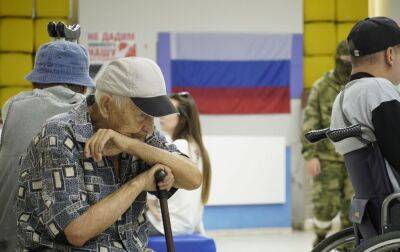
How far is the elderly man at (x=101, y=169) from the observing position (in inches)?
86.9

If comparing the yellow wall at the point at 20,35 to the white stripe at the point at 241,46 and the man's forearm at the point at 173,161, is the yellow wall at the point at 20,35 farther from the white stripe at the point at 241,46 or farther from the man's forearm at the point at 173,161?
the man's forearm at the point at 173,161

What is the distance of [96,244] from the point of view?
2.29m

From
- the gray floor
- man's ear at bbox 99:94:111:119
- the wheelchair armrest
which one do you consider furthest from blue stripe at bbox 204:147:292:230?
man's ear at bbox 99:94:111:119

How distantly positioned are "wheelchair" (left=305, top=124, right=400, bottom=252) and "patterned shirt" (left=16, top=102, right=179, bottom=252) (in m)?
0.79

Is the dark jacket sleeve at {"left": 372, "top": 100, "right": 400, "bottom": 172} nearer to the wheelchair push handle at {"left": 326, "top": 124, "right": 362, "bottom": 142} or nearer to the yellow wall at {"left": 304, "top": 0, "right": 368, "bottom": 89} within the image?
the wheelchair push handle at {"left": 326, "top": 124, "right": 362, "bottom": 142}

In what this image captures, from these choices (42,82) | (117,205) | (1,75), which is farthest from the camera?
(1,75)

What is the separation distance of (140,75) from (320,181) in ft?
11.4

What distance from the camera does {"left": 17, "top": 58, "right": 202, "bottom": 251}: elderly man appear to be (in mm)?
2207

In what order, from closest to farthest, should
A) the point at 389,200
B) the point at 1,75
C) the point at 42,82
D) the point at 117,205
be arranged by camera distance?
→ the point at 117,205, the point at 389,200, the point at 42,82, the point at 1,75

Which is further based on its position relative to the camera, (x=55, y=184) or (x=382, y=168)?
(x=382, y=168)

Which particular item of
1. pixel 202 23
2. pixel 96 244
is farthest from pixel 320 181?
pixel 96 244

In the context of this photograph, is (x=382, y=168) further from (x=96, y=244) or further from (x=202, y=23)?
(x=202, y=23)

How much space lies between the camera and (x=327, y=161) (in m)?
5.65

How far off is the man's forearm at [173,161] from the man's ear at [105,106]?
0.42 ft
